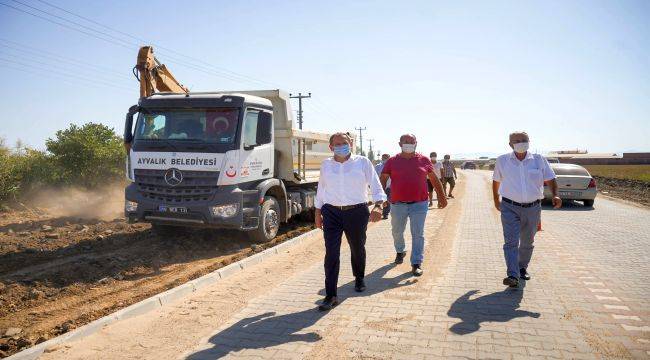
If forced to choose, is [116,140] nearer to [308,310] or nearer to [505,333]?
[308,310]

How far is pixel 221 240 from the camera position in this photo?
8.91 metres

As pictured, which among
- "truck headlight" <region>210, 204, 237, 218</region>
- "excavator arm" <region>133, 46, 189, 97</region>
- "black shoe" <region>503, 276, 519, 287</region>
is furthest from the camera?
"excavator arm" <region>133, 46, 189, 97</region>

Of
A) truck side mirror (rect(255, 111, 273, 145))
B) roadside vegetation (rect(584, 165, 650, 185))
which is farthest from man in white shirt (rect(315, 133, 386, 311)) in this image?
roadside vegetation (rect(584, 165, 650, 185))

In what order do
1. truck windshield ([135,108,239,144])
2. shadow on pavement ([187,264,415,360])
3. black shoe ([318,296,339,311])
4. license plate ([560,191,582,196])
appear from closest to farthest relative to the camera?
shadow on pavement ([187,264,415,360]) < black shoe ([318,296,339,311]) < truck windshield ([135,108,239,144]) < license plate ([560,191,582,196])

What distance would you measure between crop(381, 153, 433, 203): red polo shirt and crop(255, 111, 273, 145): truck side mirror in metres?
3.27

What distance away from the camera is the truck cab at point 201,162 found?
24.5 ft

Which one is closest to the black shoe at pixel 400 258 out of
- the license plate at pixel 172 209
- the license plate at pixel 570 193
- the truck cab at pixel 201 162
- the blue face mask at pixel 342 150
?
the blue face mask at pixel 342 150

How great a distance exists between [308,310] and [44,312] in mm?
3063

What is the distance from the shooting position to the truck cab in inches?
294

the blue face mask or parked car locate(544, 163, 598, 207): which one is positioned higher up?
the blue face mask

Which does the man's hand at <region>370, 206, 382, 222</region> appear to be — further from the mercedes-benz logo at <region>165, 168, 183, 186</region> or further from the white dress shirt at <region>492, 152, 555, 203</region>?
the mercedes-benz logo at <region>165, 168, 183, 186</region>

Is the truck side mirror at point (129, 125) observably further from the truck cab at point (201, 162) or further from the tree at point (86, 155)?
the tree at point (86, 155)

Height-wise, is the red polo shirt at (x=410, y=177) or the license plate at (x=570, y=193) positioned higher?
the red polo shirt at (x=410, y=177)

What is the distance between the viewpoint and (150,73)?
33.1 ft
